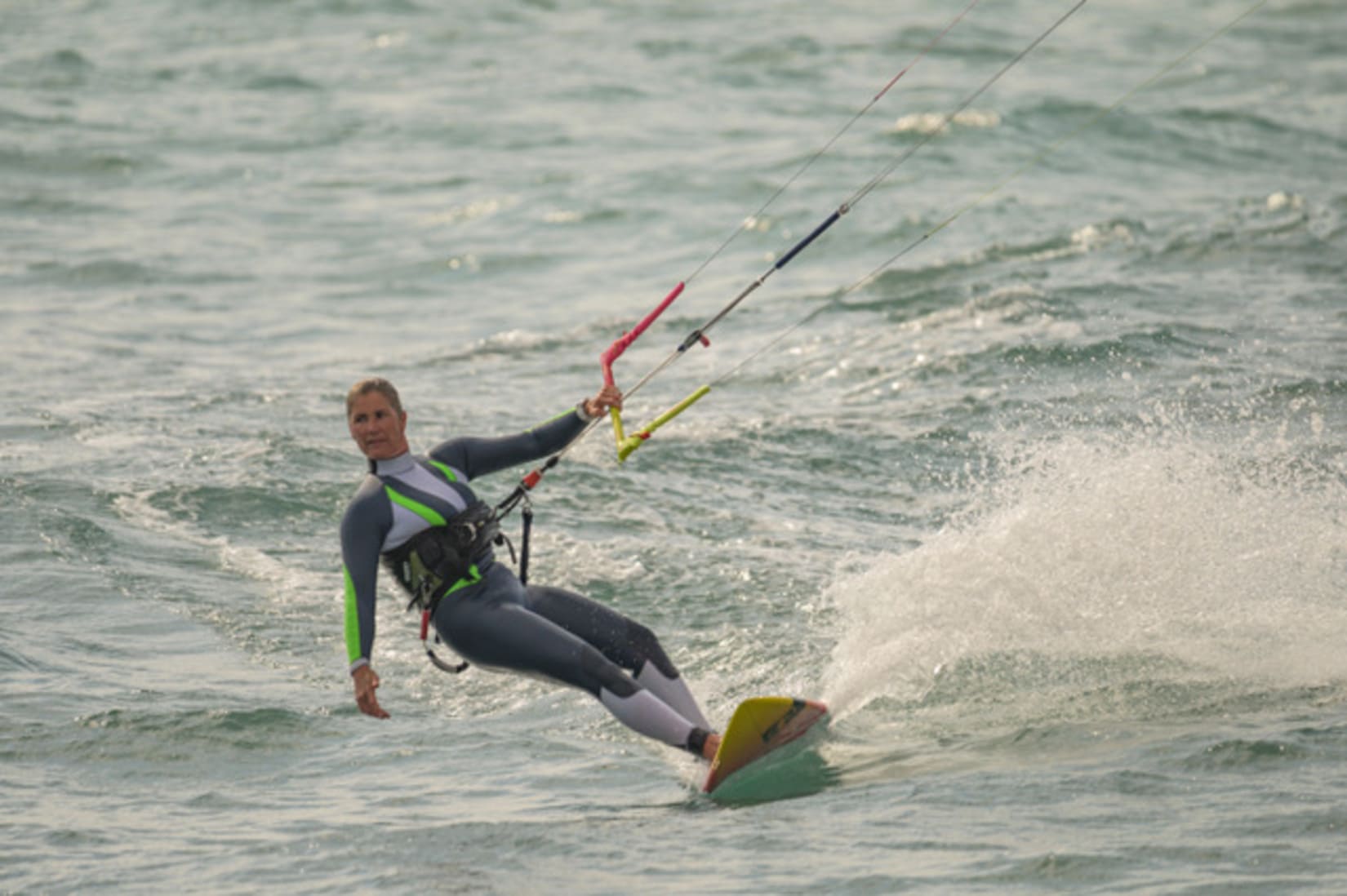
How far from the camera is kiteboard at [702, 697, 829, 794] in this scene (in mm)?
6027

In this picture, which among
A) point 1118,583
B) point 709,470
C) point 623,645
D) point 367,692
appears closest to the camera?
point 367,692

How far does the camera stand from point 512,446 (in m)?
6.54

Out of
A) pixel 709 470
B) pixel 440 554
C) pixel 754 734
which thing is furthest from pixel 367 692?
pixel 709 470

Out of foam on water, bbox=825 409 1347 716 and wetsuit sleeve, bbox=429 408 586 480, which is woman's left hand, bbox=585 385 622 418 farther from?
foam on water, bbox=825 409 1347 716

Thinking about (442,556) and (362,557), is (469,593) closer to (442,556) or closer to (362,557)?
(442,556)

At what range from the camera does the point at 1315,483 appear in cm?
954

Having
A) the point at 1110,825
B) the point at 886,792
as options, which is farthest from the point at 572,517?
the point at 1110,825

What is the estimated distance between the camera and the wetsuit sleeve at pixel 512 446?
21.3 feet

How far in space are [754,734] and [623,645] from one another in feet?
1.99

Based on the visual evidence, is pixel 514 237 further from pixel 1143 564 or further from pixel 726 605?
pixel 1143 564

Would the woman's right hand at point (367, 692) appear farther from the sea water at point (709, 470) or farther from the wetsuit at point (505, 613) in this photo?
the sea water at point (709, 470)

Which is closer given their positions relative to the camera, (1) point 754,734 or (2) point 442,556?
(1) point 754,734

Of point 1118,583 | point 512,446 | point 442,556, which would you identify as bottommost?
point 1118,583

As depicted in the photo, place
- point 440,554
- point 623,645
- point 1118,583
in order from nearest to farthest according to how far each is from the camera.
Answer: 1. point 440,554
2. point 623,645
3. point 1118,583
